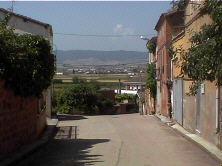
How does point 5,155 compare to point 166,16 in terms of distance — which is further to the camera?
point 166,16

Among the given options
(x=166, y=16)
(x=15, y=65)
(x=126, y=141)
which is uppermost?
(x=166, y=16)

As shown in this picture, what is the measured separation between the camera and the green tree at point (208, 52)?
7734mm

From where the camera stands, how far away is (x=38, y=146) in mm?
14047

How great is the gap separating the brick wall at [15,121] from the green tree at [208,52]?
18.1 ft

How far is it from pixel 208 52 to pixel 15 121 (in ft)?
23.5

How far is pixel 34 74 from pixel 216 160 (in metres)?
6.27

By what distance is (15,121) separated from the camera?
12.7m

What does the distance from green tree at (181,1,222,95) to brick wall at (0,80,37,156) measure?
5.52 m

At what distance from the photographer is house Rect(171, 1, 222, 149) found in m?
12.9

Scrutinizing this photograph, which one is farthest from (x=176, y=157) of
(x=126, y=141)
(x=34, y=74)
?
(x=34, y=74)

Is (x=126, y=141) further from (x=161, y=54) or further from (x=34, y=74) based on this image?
(x=161, y=54)

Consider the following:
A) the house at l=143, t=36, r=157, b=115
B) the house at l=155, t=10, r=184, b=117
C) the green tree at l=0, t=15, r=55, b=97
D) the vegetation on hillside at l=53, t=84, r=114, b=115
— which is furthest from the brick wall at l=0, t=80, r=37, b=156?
the vegetation on hillside at l=53, t=84, r=114, b=115

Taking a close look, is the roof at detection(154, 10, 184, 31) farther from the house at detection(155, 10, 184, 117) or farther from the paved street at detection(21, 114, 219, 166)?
the paved street at detection(21, 114, 219, 166)

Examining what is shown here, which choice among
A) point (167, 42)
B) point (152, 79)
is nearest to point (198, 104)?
point (167, 42)
